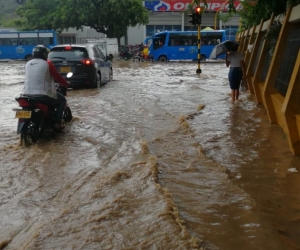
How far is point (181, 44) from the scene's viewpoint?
117ft

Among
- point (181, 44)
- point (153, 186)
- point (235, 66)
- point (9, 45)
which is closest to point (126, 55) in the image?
point (181, 44)

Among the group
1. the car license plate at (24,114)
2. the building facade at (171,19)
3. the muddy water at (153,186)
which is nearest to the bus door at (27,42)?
the building facade at (171,19)

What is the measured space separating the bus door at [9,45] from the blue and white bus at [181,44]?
11.8 meters

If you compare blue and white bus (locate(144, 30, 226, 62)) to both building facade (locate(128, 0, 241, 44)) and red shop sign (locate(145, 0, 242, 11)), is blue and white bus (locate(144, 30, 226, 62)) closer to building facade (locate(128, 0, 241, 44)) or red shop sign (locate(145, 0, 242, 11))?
building facade (locate(128, 0, 241, 44))

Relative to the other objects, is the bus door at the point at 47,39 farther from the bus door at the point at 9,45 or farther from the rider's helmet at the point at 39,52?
the rider's helmet at the point at 39,52

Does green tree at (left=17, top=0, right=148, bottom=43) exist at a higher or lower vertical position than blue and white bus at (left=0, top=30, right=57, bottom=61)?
higher

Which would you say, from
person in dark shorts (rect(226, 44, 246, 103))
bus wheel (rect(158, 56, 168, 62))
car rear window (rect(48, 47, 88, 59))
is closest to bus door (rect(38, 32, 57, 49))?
bus wheel (rect(158, 56, 168, 62))

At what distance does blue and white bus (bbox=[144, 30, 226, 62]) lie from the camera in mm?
35156

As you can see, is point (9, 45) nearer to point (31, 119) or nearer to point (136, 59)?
point (136, 59)

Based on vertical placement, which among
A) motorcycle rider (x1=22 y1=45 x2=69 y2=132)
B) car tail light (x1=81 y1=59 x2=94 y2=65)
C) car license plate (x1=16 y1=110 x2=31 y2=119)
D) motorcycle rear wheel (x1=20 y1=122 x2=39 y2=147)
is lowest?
car tail light (x1=81 y1=59 x2=94 y2=65)

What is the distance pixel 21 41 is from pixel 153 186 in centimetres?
3606

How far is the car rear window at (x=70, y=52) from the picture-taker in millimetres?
14148

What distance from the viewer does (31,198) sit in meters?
4.83

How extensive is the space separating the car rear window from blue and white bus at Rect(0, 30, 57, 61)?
2475 centimetres
